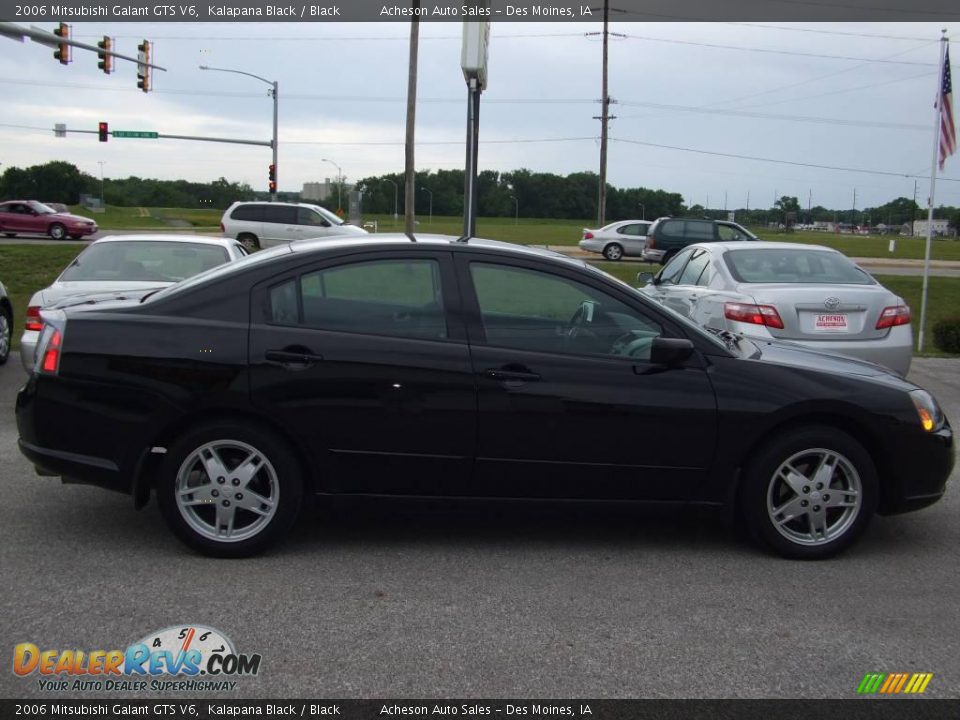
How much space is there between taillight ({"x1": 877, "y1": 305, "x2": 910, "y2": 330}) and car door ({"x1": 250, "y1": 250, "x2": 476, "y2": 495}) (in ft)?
16.5

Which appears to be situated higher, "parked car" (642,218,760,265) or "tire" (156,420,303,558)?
"parked car" (642,218,760,265)

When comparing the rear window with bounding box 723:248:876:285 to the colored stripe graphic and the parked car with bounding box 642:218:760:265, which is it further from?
the parked car with bounding box 642:218:760:265

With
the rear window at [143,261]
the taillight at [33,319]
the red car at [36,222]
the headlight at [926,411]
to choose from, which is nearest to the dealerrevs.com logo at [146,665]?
the headlight at [926,411]

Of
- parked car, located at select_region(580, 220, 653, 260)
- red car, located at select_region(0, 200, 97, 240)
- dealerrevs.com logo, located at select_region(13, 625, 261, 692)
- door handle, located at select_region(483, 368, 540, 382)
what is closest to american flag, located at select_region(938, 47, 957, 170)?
door handle, located at select_region(483, 368, 540, 382)

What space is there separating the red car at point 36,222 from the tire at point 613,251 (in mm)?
18533

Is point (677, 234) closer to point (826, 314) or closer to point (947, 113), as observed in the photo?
point (947, 113)

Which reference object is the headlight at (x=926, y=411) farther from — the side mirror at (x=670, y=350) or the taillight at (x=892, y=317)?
the taillight at (x=892, y=317)

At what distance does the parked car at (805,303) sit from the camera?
820 cm

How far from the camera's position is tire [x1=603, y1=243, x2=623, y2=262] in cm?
3391

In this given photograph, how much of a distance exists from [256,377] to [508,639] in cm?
173

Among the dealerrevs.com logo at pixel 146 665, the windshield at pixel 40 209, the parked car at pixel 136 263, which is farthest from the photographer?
the windshield at pixel 40 209

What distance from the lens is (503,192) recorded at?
77562 millimetres
